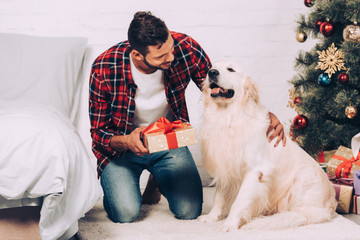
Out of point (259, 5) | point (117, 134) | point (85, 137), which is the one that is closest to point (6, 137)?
point (117, 134)

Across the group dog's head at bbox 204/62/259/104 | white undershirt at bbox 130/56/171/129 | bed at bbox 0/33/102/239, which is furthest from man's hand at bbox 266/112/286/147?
bed at bbox 0/33/102/239

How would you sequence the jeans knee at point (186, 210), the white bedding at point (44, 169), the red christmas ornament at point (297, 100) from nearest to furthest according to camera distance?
1. the white bedding at point (44, 169)
2. the jeans knee at point (186, 210)
3. the red christmas ornament at point (297, 100)

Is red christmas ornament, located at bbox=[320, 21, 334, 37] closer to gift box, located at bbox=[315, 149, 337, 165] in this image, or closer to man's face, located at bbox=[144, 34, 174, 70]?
gift box, located at bbox=[315, 149, 337, 165]

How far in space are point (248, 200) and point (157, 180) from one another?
575 mm

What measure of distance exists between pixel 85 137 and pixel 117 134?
0.87 meters

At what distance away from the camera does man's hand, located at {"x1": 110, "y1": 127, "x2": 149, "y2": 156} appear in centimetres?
196

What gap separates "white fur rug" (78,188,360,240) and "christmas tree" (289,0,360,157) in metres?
0.68

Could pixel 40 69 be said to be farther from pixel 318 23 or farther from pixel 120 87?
pixel 318 23

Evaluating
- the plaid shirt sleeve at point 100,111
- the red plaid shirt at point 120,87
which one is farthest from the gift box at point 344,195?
the plaid shirt sleeve at point 100,111

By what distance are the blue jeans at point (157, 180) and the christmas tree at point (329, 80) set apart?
2.67 feet

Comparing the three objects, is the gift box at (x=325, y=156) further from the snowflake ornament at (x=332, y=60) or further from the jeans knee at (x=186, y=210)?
the jeans knee at (x=186, y=210)

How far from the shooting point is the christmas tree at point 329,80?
97.0 inches

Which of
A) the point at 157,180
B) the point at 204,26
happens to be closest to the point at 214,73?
the point at 157,180

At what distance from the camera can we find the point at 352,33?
2434 mm
